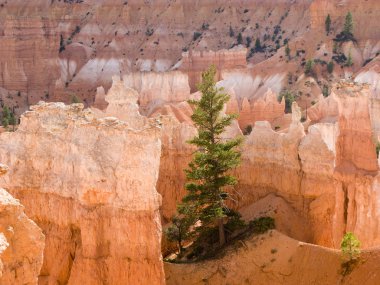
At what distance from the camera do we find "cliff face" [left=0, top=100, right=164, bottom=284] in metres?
18.7

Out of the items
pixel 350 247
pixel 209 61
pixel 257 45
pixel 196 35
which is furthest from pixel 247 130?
pixel 196 35

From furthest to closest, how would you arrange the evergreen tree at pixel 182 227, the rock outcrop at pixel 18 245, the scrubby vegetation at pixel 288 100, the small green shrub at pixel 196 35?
the small green shrub at pixel 196 35
the scrubby vegetation at pixel 288 100
the evergreen tree at pixel 182 227
the rock outcrop at pixel 18 245

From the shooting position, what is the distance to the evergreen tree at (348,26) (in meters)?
65.4

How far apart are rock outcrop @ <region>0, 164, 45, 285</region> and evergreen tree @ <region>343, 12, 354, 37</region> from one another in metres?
58.1

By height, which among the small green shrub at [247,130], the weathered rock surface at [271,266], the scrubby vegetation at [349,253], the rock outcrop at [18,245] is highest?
the rock outcrop at [18,245]

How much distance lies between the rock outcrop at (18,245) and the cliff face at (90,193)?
6960 mm

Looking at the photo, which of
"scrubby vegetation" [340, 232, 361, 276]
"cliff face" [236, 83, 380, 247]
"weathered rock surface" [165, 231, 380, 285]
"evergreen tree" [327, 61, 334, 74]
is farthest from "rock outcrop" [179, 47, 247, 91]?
"scrubby vegetation" [340, 232, 361, 276]

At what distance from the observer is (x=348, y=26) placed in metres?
65.9

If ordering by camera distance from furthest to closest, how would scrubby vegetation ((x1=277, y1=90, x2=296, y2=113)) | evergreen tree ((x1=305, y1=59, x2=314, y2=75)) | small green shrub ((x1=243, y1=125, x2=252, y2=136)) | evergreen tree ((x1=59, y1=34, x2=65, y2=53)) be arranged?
evergreen tree ((x1=59, y1=34, x2=65, y2=53))
evergreen tree ((x1=305, y1=59, x2=314, y2=75))
scrubby vegetation ((x1=277, y1=90, x2=296, y2=113))
small green shrub ((x1=243, y1=125, x2=252, y2=136))

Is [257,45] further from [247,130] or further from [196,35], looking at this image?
[247,130]

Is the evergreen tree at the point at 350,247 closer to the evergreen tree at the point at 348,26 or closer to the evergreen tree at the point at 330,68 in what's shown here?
the evergreen tree at the point at 330,68

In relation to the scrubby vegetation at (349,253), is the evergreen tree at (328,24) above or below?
above

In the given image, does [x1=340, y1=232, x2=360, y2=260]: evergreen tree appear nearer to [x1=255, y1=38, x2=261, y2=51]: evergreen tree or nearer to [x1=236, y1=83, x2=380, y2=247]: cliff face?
[x1=236, y1=83, x2=380, y2=247]: cliff face

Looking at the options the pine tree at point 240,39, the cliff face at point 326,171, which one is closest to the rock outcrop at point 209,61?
the pine tree at point 240,39
